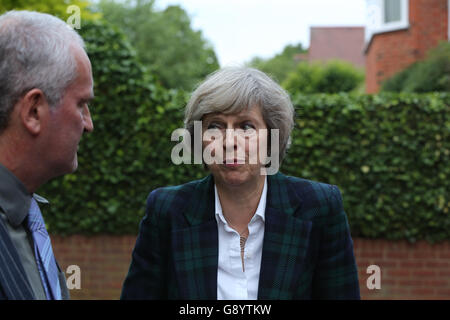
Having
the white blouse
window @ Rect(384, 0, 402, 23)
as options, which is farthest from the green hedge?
window @ Rect(384, 0, 402, 23)

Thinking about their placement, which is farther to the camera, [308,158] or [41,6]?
[41,6]

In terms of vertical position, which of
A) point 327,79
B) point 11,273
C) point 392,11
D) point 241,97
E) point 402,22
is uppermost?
point 392,11

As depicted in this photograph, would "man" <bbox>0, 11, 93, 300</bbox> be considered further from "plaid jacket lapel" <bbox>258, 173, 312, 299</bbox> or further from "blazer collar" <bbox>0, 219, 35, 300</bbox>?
"plaid jacket lapel" <bbox>258, 173, 312, 299</bbox>

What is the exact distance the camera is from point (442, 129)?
19.4 feet

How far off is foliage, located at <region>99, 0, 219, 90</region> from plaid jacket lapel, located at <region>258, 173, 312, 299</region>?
33.9m

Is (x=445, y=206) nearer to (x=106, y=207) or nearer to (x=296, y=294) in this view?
(x=106, y=207)

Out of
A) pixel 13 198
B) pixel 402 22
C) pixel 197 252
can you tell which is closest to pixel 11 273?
pixel 13 198

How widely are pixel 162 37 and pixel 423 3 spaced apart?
92.0ft

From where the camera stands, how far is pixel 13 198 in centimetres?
135

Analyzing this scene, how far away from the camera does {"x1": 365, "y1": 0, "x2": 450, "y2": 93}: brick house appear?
40.5 ft

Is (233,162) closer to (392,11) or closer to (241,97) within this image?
(241,97)

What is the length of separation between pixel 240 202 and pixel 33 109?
1108 mm

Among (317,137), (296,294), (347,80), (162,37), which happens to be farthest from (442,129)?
(162,37)
